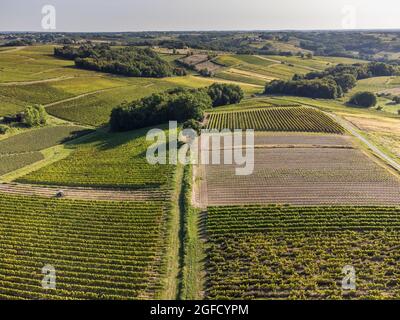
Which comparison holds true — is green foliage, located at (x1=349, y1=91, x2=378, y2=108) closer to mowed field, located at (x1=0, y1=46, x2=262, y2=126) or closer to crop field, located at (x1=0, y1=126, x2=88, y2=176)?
mowed field, located at (x1=0, y1=46, x2=262, y2=126)

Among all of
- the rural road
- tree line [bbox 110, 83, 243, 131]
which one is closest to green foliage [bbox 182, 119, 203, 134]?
tree line [bbox 110, 83, 243, 131]

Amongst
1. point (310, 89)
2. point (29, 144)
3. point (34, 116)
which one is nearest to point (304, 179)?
point (29, 144)

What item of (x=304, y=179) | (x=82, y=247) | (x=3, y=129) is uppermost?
(x=3, y=129)

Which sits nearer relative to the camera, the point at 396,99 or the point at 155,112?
the point at 155,112

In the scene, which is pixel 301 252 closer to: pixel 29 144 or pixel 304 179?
pixel 304 179

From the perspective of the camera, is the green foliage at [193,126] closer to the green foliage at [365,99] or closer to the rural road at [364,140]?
the rural road at [364,140]

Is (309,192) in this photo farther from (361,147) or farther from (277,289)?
(361,147)
